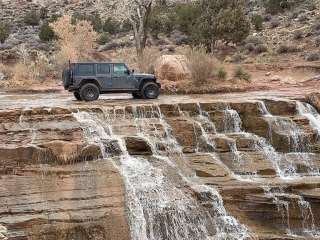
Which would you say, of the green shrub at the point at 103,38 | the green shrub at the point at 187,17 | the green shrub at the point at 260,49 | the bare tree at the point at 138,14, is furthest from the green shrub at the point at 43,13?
the green shrub at the point at 260,49

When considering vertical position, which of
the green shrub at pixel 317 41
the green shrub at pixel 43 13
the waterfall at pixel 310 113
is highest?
the green shrub at pixel 43 13

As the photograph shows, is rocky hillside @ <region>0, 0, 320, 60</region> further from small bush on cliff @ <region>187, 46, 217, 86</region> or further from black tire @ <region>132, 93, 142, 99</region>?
black tire @ <region>132, 93, 142, 99</region>

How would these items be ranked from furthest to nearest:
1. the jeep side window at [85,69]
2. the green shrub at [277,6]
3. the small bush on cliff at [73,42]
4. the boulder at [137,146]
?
the green shrub at [277,6] → the small bush on cliff at [73,42] → the jeep side window at [85,69] → the boulder at [137,146]

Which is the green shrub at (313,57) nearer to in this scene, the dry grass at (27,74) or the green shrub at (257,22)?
the green shrub at (257,22)

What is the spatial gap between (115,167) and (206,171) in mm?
2535

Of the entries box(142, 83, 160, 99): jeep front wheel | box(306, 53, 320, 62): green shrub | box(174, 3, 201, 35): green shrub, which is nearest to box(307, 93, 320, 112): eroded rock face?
box(142, 83, 160, 99): jeep front wheel

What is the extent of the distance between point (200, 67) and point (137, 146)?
9819 millimetres

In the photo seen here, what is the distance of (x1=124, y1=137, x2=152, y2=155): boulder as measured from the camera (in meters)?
17.5

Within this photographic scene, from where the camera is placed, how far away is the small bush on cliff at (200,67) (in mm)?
26744

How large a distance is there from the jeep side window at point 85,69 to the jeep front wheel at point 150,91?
7.17ft

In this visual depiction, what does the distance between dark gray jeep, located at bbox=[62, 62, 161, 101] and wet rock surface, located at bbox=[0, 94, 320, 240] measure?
8.46ft

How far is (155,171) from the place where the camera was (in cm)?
1645

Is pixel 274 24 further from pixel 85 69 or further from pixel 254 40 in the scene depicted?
pixel 85 69

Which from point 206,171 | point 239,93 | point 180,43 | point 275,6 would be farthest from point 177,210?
point 275,6
